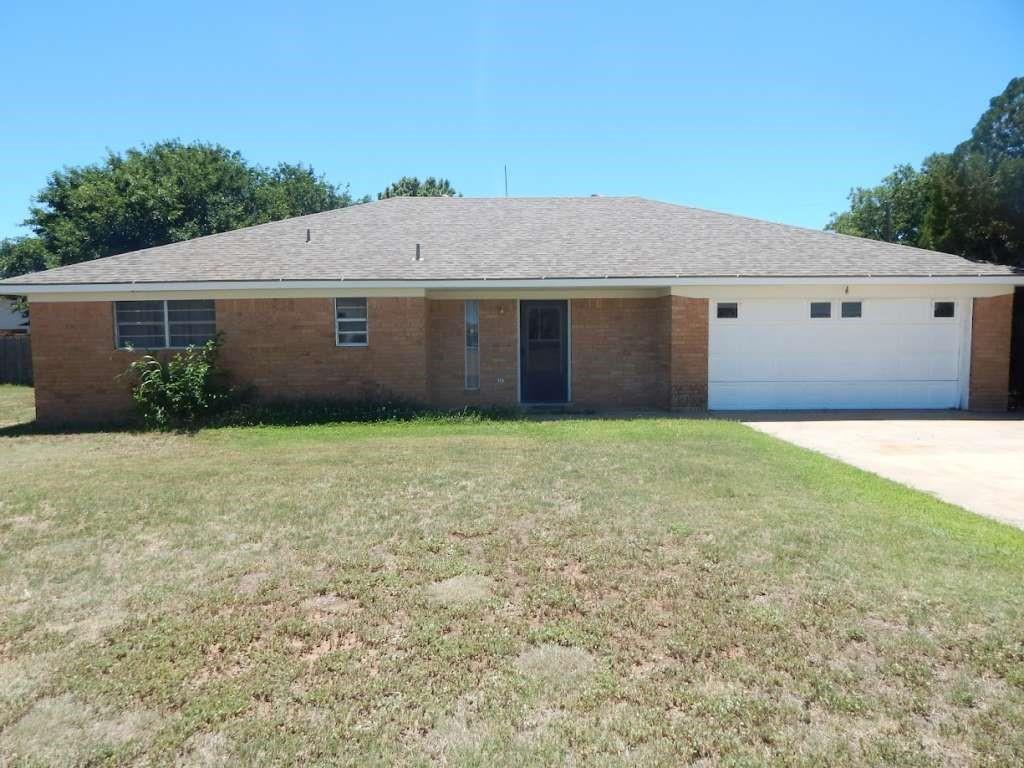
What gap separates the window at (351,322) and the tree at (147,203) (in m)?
15.8

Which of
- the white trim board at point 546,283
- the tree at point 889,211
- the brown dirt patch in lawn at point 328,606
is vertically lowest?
the brown dirt patch in lawn at point 328,606

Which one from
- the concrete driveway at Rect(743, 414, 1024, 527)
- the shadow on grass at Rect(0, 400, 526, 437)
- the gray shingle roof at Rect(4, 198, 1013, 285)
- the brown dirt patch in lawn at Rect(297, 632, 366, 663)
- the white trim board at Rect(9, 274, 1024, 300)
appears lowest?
the brown dirt patch in lawn at Rect(297, 632, 366, 663)

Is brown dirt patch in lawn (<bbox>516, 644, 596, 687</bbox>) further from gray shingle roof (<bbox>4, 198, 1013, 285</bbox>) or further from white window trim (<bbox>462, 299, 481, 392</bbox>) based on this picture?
white window trim (<bbox>462, 299, 481, 392</bbox>)

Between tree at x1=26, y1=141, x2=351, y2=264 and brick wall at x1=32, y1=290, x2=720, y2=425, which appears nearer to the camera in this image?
brick wall at x1=32, y1=290, x2=720, y2=425

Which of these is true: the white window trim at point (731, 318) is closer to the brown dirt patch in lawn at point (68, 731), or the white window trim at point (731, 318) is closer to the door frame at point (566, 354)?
the door frame at point (566, 354)

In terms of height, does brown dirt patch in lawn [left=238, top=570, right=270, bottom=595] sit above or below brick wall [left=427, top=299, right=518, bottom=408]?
below

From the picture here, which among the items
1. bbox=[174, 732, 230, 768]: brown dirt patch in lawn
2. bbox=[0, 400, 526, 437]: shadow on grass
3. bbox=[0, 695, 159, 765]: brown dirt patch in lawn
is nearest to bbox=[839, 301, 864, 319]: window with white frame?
bbox=[0, 400, 526, 437]: shadow on grass

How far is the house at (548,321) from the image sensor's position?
1318 centimetres

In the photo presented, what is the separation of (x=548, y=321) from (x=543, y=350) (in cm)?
59

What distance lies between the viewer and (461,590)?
4789 mm

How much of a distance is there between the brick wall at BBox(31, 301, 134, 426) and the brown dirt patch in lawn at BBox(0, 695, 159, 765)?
437 inches

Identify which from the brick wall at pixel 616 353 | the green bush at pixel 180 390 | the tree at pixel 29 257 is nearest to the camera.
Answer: the green bush at pixel 180 390

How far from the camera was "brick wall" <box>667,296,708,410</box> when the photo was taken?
13.6 m

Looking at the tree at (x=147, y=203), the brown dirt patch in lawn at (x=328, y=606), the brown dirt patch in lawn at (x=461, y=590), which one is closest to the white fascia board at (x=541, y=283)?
the brown dirt patch in lawn at (x=461, y=590)
